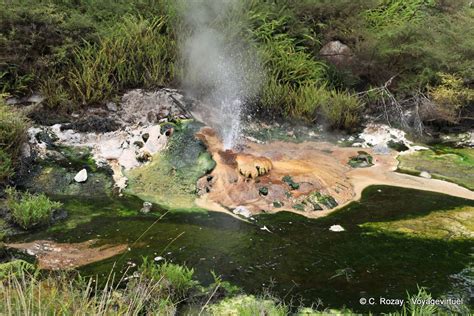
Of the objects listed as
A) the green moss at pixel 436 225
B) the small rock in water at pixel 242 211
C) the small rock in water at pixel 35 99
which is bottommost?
the small rock in water at pixel 242 211

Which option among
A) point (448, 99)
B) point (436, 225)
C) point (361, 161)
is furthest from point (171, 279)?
point (448, 99)

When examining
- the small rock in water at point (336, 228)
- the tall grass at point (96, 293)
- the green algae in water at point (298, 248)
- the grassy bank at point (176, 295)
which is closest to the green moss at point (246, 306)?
the grassy bank at point (176, 295)

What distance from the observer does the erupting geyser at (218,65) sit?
6922 millimetres

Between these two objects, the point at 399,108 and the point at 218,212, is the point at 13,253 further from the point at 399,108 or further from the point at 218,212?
the point at 399,108

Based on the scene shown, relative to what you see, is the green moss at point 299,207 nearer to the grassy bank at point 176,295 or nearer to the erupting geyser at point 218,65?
the grassy bank at point 176,295

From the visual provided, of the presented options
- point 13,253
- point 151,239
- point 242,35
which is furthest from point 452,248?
point 242,35

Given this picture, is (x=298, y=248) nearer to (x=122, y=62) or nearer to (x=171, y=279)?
(x=171, y=279)

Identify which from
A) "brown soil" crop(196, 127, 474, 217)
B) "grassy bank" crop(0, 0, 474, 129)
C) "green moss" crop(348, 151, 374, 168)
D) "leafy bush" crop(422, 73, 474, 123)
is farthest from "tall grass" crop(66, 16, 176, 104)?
"leafy bush" crop(422, 73, 474, 123)

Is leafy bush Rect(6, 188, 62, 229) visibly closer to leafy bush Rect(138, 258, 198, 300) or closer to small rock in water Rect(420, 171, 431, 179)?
leafy bush Rect(138, 258, 198, 300)

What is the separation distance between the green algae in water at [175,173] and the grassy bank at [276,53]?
1.42m

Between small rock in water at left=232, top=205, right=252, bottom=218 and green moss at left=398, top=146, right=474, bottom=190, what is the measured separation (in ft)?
7.99

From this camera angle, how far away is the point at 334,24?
28.3ft

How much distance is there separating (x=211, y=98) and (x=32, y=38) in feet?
8.64

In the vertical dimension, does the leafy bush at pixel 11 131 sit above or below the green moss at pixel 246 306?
above
